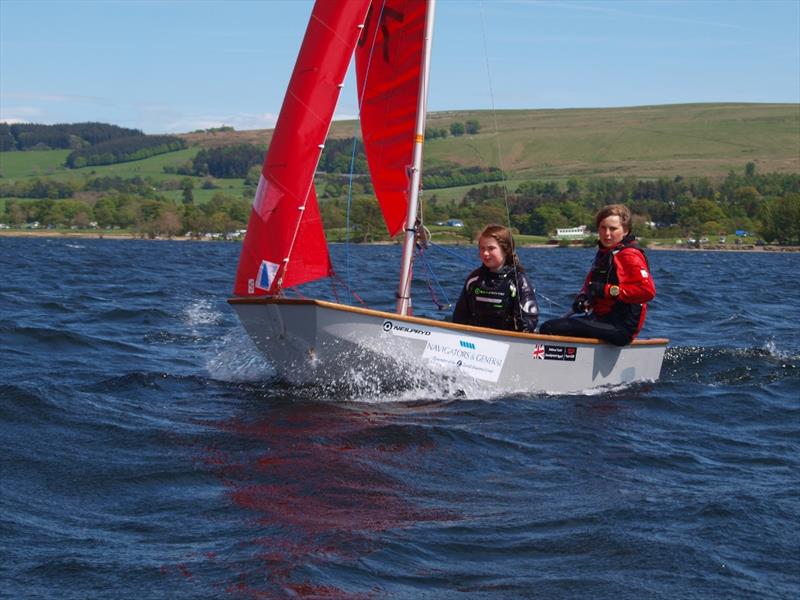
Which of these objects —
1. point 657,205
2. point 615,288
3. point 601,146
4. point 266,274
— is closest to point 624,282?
point 615,288

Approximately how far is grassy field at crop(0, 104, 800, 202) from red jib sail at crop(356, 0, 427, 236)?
11725 cm

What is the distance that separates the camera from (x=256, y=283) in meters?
10.0

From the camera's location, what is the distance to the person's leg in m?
10.4

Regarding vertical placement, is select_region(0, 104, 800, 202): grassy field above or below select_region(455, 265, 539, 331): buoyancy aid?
above

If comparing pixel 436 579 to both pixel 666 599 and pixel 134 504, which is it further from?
pixel 134 504

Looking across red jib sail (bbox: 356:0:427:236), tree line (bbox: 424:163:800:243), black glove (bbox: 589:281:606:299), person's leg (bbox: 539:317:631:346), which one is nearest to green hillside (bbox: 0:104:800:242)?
tree line (bbox: 424:163:800:243)

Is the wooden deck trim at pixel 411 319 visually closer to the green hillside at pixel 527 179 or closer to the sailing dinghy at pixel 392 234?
the sailing dinghy at pixel 392 234

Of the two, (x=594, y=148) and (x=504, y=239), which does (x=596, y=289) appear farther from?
(x=594, y=148)

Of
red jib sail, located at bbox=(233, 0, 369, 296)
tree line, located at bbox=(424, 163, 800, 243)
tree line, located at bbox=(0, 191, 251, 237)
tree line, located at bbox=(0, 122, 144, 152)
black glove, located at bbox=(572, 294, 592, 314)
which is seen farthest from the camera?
tree line, located at bbox=(0, 122, 144, 152)

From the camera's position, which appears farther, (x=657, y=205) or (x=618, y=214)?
(x=657, y=205)

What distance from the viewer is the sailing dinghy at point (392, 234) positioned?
30.9 feet

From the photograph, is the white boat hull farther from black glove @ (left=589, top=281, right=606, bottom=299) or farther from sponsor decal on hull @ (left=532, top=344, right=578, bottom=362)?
black glove @ (left=589, top=281, right=606, bottom=299)

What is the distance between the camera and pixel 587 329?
10.4 metres

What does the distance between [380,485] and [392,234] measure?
4203mm
